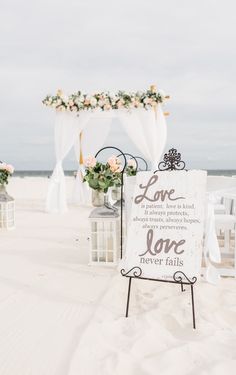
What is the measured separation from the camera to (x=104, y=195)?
16.4ft

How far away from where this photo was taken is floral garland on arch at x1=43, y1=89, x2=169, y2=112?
9.77 metres

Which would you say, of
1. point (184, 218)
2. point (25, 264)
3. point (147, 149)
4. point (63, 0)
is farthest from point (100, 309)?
point (63, 0)

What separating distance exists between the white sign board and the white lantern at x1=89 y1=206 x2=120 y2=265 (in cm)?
151

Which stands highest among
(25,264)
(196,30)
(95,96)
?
(196,30)

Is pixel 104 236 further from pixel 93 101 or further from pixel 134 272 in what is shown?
pixel 93 101

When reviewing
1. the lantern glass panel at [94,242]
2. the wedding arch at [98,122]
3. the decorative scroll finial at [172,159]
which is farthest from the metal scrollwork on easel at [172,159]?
the wedding arch at [98,122]

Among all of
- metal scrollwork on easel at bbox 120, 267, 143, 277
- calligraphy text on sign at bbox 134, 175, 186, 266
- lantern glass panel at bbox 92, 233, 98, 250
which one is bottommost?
lantern glass panel at bbox 92, 233, 98, 250

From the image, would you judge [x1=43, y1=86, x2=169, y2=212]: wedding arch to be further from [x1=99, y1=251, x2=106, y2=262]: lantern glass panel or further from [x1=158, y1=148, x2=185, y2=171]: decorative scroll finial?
[x1=158, y1=148, x2=185, y2=171]: decorative scroll finial

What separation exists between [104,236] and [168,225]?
69.4 inches

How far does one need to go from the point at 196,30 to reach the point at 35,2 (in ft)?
13.7

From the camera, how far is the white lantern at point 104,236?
4.83 meters

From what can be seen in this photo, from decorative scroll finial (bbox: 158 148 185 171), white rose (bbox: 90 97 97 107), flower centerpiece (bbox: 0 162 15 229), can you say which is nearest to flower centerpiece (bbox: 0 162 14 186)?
flower centerpiece (bbox: 0 162 15 229)

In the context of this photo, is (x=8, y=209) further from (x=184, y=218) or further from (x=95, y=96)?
(x=184, y=218)

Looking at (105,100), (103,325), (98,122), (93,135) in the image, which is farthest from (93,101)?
(103,325)
